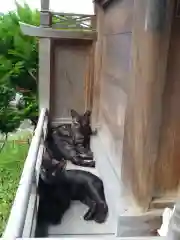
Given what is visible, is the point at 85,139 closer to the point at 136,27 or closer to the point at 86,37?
the point at 86,37

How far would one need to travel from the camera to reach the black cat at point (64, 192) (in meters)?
1.37

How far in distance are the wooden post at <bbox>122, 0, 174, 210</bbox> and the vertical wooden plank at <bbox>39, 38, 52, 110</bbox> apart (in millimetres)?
1227

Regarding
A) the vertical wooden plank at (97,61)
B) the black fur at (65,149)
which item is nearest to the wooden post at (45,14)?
the vertical wooden plank at (97,61)

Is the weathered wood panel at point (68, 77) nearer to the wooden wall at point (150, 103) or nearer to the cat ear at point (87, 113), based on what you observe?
the cat ear at point (87, 113)

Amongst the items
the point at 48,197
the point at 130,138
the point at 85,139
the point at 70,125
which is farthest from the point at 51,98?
the point at 130,138

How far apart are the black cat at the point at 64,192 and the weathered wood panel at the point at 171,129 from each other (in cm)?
42

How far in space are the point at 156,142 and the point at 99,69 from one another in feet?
3.72

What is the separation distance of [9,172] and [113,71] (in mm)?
1025

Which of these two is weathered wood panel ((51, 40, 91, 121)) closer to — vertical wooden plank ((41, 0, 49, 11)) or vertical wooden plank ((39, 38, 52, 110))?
vertical wooden plank ((39, 38, 52, 110))

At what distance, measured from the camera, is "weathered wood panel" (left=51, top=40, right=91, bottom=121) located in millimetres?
2197

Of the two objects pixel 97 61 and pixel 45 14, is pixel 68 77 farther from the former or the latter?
pixel 45 14

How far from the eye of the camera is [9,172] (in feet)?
6.88

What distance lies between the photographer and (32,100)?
2.78 meters

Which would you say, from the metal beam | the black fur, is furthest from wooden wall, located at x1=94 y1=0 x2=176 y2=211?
the metal beam
